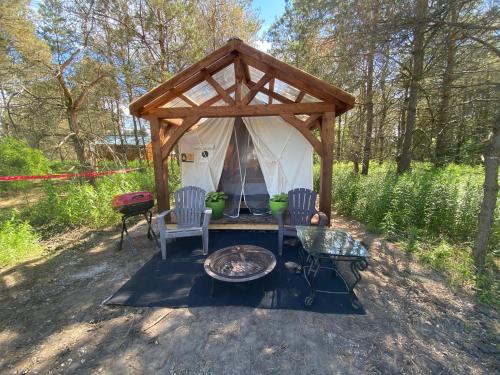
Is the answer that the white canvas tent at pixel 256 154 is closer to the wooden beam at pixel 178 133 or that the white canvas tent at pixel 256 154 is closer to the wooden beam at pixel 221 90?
the wooden beam at pixel 221 90

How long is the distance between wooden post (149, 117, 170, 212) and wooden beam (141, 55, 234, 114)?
0.73ft

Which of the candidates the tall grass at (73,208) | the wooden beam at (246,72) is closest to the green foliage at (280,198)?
the wooden beam at (246,72)

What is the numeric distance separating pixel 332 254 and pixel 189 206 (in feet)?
7.88

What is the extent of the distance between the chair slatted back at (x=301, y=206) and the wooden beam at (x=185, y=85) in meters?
2.29

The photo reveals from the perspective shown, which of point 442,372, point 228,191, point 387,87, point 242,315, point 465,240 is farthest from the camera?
point 387,87

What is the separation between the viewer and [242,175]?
16.6 ft

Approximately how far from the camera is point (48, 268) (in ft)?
10.5

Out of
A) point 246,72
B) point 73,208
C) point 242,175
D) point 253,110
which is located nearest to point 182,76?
point 253,110

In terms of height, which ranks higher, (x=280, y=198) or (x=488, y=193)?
(x=488, y=193)

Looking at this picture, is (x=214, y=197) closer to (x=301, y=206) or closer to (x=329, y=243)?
(x=301, y=206)

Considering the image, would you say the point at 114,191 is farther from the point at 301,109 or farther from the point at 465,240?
the point at 465,240

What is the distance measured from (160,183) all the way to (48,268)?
75.6 inches

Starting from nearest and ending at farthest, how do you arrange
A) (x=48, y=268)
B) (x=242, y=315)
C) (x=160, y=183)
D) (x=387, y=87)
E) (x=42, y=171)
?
(x=242, y=315), (x=48, y=268), (x=160, y=183), (x=387, y=87), (x=42, y=171)

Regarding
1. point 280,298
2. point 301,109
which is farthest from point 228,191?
point 280,298
